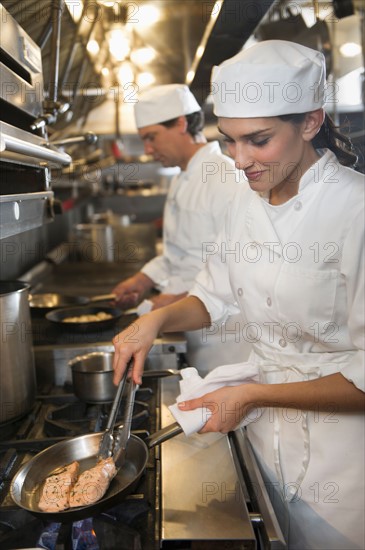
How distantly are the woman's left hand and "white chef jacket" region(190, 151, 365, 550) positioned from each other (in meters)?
0.19

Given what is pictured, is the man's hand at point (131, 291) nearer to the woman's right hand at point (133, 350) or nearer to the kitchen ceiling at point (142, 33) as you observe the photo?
the kitchen ceiling at point (142, 33)

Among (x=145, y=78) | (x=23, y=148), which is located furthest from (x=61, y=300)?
(x=145, y=78)

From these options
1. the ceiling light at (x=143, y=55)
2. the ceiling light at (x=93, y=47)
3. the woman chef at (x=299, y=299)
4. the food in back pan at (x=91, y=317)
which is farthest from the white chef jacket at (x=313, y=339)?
the ceiling light at (x=143, y=55)

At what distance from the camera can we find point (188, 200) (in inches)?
103

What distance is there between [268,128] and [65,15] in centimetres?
165

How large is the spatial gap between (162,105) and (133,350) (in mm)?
1512

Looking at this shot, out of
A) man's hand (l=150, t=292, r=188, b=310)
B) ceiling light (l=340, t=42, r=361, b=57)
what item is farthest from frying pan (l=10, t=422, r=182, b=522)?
ceiling light (l=340, t=42, r=361, b=57)

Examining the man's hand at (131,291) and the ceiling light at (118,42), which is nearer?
the man's hand at (131,291)

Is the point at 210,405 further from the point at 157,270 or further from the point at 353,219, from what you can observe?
the point at 157,270

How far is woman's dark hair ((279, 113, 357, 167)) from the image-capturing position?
130cm

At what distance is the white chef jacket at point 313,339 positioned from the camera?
1.28 meters

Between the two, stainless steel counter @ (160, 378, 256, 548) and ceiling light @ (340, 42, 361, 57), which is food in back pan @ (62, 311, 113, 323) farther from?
ceiling light @ (340, 42, 361, 57)

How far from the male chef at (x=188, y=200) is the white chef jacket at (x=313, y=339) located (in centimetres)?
92

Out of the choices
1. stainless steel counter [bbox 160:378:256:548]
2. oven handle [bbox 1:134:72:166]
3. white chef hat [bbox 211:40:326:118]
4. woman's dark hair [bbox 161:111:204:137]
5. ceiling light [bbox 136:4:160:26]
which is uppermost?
ceiling light [bbox 136:4:160:26]
